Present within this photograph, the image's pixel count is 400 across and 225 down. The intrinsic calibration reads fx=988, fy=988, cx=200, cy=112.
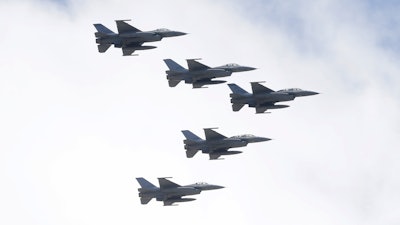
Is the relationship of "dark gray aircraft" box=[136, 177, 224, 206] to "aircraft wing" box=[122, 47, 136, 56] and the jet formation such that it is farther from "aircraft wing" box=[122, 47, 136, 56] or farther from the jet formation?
"aircraft wing" box=[122, 47, 136, 56]

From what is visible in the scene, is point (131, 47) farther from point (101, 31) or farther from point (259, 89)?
point (259, 89)

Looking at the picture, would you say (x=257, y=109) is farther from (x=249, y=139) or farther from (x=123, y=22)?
(x=123, y=22)

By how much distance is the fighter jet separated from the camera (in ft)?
539

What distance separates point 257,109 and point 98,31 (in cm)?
3071

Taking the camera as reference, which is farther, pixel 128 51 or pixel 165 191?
pixel 165 191

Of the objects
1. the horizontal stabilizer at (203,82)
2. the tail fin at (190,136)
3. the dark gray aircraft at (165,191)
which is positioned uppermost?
the horizontal stabilizer at (203,82)

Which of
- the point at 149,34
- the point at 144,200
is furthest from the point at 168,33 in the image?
the point at 144,200

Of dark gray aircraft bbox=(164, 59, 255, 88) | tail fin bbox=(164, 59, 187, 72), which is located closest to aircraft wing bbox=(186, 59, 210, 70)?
dark gray aircraft bbox=(164, 59, 255, 88)

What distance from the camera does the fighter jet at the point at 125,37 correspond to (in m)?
164

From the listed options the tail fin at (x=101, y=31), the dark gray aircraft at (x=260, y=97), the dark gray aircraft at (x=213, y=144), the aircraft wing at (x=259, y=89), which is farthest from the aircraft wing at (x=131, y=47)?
the aircraft wing at (x=259, y=89)

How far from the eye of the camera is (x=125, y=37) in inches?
6481

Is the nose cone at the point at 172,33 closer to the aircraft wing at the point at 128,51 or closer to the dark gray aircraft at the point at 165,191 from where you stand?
the aircraft wing at the point at 128,51

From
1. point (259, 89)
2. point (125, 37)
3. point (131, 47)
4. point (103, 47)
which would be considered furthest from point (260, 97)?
point (103, 47)

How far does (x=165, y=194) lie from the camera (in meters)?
168
